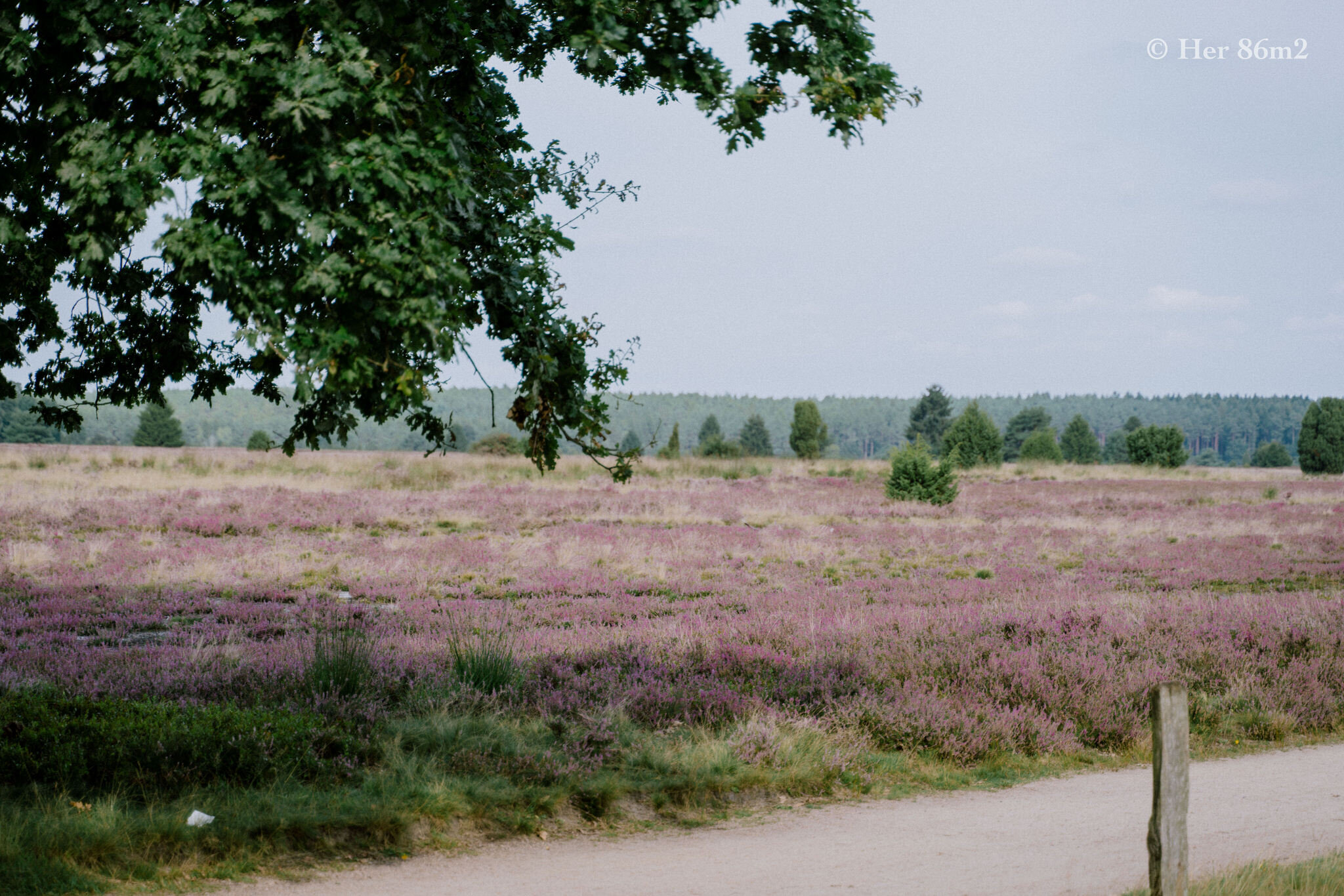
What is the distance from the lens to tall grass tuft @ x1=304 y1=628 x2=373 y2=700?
8.27 m

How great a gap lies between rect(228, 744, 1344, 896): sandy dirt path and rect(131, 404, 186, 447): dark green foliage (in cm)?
7822

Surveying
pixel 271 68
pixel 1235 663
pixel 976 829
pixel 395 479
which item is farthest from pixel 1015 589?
pixel 395 479

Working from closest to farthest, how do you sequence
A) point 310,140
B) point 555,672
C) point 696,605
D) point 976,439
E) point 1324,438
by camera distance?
point 310,140 < point 555,672 < point 696,605 < point 976,439 < point 1324,438

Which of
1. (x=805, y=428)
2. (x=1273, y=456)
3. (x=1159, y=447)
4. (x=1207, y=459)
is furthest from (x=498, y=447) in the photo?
(x=1207, y=459)

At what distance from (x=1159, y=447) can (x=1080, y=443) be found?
29552 mm

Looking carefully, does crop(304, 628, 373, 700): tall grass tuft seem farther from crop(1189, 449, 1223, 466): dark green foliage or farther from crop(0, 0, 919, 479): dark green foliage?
crop(1189, 449, 1223, 466): dark green foliage

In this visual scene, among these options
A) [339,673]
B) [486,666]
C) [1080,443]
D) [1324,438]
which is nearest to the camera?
[339,673]

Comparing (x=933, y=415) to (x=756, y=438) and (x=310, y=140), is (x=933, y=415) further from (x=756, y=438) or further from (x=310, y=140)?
(x=310, y=140)

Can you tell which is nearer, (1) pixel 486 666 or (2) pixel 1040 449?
(1) pixel 486 666

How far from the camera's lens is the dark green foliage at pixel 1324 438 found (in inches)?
2579

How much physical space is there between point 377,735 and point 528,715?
51.7 inches

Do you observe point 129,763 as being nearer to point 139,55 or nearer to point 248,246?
point 248,246

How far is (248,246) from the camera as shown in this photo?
481 cm

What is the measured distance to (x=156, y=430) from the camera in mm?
75688
